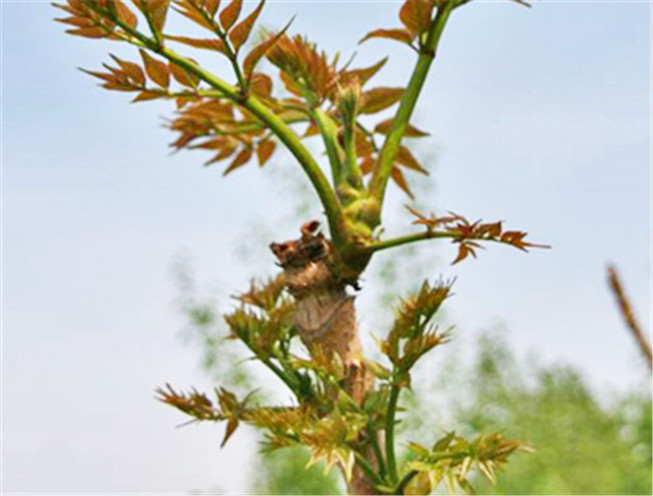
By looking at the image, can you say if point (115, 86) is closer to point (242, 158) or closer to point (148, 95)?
point (148, 95)

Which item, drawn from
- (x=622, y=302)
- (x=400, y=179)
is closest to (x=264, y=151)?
(x=400, y=179)

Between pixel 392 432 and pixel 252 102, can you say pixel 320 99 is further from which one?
pixel 392 432

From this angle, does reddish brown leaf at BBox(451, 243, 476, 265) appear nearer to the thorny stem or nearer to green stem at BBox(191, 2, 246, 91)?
the thorny stem

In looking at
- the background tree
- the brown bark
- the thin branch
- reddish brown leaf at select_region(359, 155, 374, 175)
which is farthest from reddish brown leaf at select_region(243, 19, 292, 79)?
the thin branch

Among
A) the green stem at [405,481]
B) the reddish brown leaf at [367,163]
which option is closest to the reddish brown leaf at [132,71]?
the reddish brown leaf at [367,163]

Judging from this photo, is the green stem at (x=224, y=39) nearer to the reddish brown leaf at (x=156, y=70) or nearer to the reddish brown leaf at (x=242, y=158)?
the reddish brown leaf at (x=156, y=70)

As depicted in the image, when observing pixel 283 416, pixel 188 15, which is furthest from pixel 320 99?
pixel 283 416

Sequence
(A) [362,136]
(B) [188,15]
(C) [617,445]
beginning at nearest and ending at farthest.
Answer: (B) [188,15] → (A) [362,136] → (C) [617,445]
